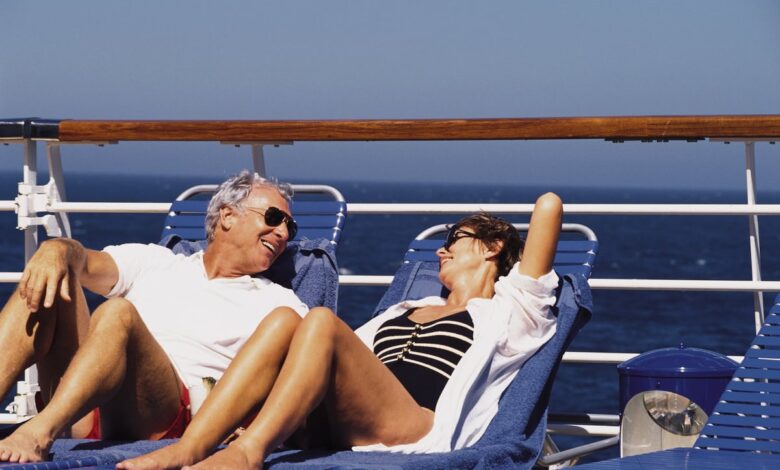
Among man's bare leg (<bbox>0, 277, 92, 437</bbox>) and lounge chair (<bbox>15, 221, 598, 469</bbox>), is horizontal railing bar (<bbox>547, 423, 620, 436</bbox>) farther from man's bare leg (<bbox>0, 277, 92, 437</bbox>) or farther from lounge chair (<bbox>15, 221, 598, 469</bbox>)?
man's bare leg (<bbox>0, 277, 92, 437</bbox>)

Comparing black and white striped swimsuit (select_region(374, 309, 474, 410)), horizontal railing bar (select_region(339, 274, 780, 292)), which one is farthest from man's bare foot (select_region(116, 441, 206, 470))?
horizontal railing bar (select_region(339, 274, 780, 292))

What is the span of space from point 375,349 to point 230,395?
759mm

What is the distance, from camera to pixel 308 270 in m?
4.28

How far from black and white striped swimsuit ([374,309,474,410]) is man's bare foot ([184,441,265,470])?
69cm

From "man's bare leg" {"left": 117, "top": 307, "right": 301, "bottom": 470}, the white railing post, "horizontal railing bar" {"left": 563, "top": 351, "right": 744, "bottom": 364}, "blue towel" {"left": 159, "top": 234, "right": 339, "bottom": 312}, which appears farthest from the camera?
the white railing post

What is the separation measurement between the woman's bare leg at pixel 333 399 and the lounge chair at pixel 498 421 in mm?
77

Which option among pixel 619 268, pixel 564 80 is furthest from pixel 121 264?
pixel 564 80

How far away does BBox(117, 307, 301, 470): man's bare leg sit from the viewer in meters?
3.05

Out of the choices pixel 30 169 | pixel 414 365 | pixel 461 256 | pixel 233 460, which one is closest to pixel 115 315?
pixel 233 460

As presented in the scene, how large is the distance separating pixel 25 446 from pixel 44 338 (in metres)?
0.49

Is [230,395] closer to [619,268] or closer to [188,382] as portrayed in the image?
[188,382]

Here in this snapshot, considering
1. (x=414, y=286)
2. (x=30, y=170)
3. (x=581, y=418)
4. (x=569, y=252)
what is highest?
(x=30, y=170)

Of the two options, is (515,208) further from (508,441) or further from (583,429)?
(508,441)

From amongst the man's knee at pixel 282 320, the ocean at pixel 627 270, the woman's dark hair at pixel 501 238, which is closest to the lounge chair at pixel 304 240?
the woman's dark hair at pixel 501 238
